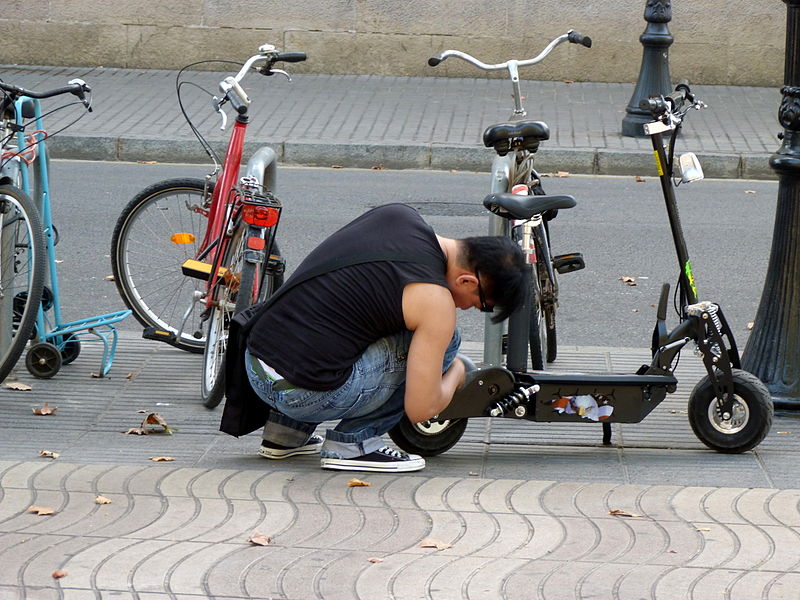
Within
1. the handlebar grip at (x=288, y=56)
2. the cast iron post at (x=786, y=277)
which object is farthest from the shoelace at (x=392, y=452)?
the handlebar grip at (x=288, y=56)

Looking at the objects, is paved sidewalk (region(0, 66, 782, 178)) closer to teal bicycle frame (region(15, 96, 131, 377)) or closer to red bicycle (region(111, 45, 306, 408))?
red bicycle (region(111, 45, 306, 408))

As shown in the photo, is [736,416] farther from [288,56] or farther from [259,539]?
[288,56]

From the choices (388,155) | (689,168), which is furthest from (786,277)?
(388,155)

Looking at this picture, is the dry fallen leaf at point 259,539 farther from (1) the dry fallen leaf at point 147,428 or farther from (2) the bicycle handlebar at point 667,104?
(2) the bicycle handlebar at point 667,104

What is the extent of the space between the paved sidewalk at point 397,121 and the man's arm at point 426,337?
7.28 meters

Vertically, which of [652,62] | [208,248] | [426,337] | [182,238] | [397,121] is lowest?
[397,121]

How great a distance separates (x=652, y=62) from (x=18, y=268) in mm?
8132

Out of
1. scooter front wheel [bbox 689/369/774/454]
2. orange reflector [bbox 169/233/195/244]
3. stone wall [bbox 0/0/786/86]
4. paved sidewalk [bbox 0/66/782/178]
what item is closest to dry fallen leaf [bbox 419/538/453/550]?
scooter front wheel [bbox 689/369/774/454]

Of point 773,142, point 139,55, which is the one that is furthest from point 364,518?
point 139,55

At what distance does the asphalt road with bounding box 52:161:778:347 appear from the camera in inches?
290

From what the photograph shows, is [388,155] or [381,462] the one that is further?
[388,155]

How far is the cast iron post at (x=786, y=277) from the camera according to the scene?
17.6 feet

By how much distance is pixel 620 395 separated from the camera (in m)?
4.75

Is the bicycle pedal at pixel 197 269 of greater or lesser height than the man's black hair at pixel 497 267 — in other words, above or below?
below
